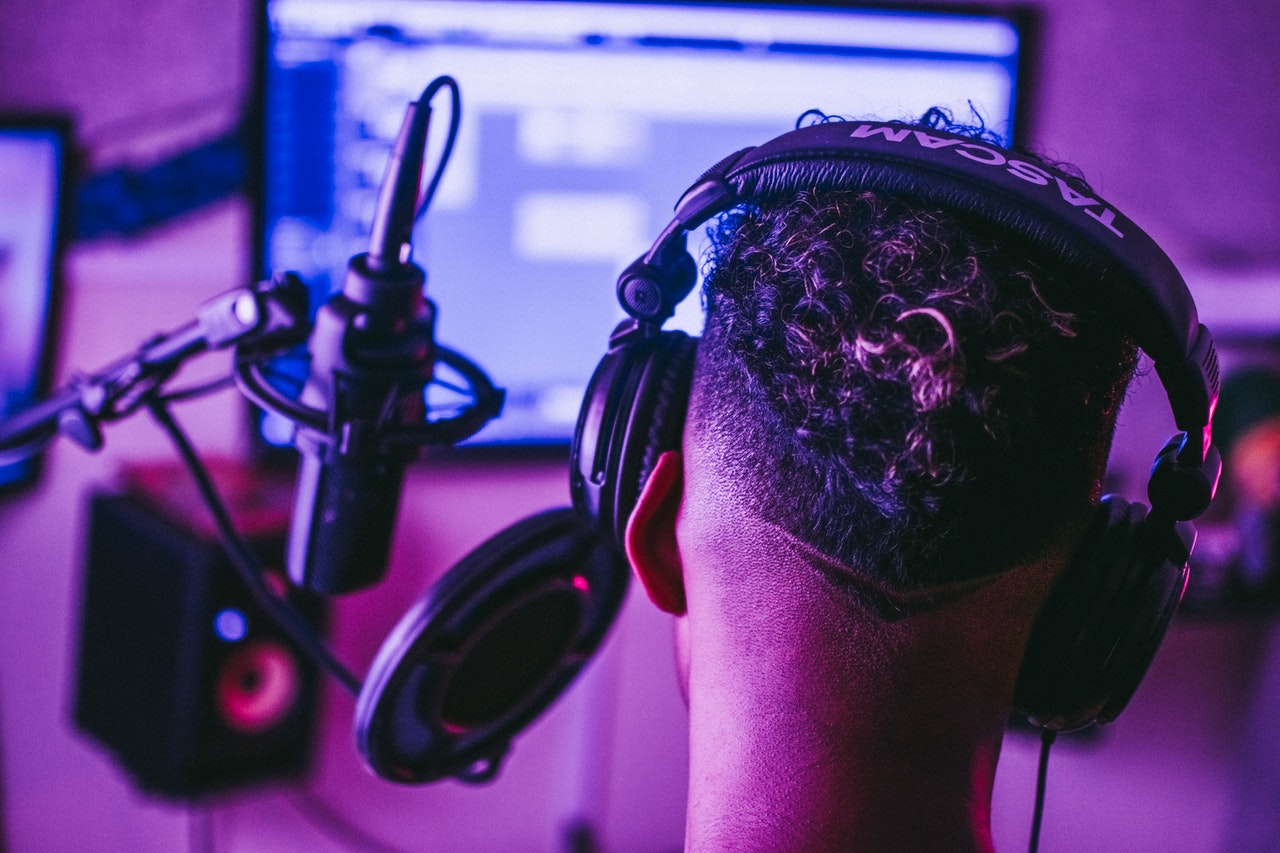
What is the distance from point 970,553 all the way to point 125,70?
4.44 ft

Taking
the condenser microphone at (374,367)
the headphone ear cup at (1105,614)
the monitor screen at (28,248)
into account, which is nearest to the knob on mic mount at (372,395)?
the condenser microphone at (374,367)

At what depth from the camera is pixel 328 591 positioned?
0.66 meters

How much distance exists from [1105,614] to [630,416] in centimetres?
30

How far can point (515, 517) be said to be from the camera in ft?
5.96

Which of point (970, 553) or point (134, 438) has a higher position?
point (970, 553)

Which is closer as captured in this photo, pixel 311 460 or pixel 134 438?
pixel 311 460

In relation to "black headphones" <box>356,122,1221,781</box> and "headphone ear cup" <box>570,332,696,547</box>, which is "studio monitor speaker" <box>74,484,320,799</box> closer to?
"black headphones" <box>356,122,1221,781</box>

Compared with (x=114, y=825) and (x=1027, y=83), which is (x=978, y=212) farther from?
(x=114, y=825)

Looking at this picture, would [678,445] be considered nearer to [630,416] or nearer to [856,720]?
[630,416]

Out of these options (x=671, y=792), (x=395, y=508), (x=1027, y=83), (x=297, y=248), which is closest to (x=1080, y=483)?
(x=395, y=508)

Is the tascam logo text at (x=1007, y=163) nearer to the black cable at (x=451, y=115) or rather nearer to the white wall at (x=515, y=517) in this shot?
the black cable at (x=451, y=115)

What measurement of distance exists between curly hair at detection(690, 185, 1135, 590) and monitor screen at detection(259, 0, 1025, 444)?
854 mm

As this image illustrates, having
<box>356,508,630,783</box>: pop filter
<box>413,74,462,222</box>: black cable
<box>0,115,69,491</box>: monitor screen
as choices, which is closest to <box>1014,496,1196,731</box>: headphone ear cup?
<box>356,508,630,783</box>: pop filter

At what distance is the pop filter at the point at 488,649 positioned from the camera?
697 millimetres
